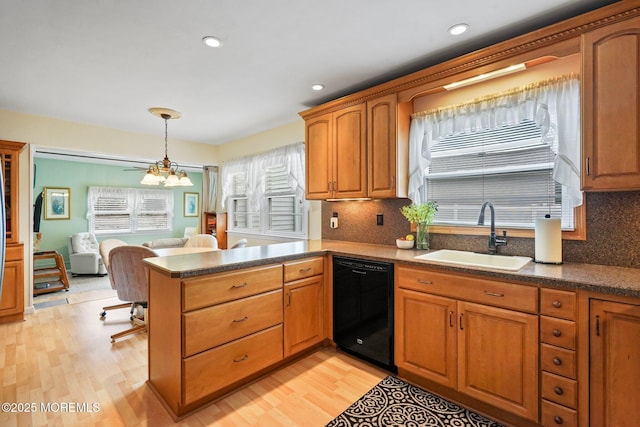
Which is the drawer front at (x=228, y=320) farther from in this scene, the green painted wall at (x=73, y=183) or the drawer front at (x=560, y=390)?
the green painted wall at (x=73, y=183)

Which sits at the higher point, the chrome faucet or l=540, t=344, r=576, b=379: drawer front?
the chrome faucet

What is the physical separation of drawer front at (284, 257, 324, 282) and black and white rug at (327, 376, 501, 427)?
0.98 metres

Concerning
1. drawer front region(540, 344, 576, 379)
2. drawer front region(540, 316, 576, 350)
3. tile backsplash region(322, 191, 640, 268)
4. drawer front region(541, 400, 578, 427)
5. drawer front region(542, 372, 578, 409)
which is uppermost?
tile backsplash region(322, 191, 640, 268)

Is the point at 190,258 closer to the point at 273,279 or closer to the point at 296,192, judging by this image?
the point at 273,279

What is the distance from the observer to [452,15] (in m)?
1.88

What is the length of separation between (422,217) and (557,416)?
148 centimetres

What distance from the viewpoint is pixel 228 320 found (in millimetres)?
2037

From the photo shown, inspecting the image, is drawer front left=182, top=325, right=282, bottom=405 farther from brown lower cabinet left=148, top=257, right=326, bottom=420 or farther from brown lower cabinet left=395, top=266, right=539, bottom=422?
brown lower cabinet left=395, top=266, right=539, bottom=422

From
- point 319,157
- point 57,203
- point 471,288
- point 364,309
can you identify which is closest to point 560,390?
point 471,288

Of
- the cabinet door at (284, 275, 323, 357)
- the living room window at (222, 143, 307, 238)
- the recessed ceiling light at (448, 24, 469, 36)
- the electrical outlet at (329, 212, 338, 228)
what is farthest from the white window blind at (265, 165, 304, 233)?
the recessed ceiling light at (448, 24, 469, 36)

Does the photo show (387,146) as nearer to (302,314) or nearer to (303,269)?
(303,269)

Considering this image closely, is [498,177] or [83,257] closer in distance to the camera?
[498,177]

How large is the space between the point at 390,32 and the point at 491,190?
1441mm

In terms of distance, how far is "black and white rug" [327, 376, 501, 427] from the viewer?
1836 millimetres
